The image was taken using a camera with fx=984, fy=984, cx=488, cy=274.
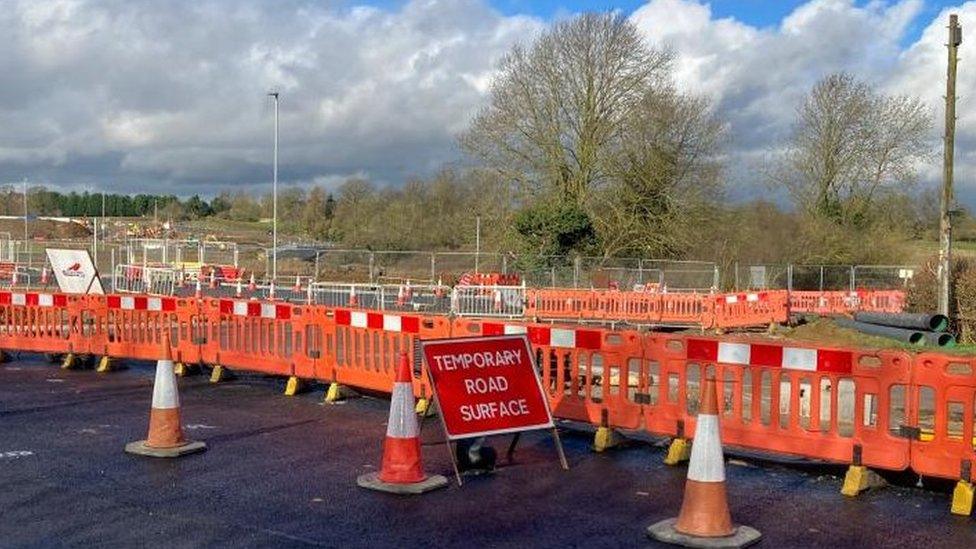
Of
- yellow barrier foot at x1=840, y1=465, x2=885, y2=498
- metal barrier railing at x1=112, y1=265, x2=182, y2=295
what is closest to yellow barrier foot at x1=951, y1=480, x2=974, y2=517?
yellow barrier foot at x1=840, y1=465, x2=885, y2=498

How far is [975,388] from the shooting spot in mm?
7070

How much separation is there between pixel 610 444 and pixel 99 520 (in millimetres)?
4487

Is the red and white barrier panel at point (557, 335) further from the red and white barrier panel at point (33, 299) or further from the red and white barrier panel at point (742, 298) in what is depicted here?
the red and white barrier panel at point (742, 298)

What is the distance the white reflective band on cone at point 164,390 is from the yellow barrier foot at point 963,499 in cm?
624

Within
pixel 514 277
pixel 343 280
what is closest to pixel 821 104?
pixel 514 277

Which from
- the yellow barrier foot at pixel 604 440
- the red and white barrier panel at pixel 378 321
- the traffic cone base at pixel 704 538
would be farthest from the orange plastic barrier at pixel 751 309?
the traffic cone base at pixel 704 538

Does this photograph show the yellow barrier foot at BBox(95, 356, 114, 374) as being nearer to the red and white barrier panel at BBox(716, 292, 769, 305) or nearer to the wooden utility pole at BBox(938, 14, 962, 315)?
the red and white barrier panel at BBox(716, 292, 769, 305)

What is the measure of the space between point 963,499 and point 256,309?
28.2 feet

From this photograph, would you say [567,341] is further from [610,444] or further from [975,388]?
[975,388]

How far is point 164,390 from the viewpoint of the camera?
844 cm

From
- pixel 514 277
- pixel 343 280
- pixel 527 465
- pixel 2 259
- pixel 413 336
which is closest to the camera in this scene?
pixel 527 465

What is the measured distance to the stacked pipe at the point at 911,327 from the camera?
67.4 feet

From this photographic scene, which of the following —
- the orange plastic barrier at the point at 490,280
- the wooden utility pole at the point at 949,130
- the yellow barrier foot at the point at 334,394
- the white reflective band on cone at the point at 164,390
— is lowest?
the yellow barrier foot at the point at 334,394

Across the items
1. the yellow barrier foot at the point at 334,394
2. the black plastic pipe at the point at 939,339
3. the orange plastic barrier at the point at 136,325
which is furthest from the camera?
the black plastic pipe at the point at 939,339
